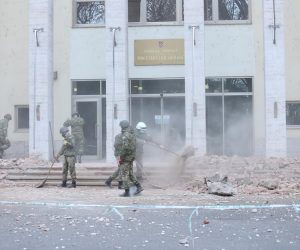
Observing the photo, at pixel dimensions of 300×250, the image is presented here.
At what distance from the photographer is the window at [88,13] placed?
22.7m

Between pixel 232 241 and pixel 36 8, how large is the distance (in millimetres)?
14047

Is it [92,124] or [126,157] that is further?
[92,124]

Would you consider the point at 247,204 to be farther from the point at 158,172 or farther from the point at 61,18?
the point at 61,18

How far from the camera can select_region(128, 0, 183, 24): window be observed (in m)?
22.6

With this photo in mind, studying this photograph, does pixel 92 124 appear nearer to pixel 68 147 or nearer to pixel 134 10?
pixel 134 10

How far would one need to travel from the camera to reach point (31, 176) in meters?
17.0

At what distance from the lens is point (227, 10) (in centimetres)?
2269

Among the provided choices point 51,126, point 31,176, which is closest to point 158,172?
point 31,176

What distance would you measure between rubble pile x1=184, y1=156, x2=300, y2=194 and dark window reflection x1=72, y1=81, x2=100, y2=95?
6783 mm

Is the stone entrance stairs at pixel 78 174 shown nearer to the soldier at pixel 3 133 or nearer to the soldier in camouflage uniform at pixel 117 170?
the soldier in camouflage uniform at pixel 117 170

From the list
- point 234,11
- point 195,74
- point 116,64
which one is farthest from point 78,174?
point 234,11

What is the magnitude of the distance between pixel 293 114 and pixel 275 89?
3.52m

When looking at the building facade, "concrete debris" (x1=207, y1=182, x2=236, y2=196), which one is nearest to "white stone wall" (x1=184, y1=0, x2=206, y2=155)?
the building facade

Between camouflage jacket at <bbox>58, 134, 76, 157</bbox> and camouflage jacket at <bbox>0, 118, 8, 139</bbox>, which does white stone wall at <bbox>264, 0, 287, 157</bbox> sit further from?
camouflage jacket at <bbox>0, 118, 8, 139</bbox>
